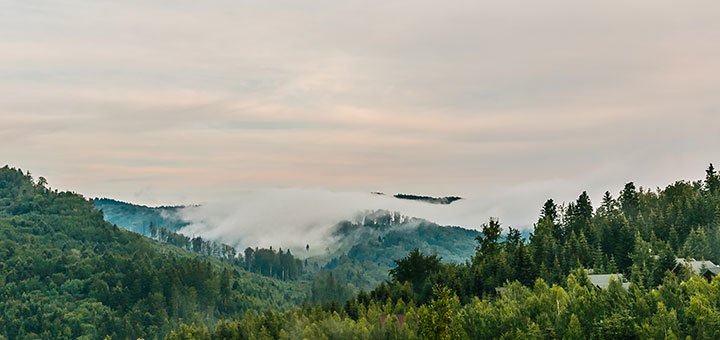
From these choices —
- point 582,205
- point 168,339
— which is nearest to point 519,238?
point 582,205

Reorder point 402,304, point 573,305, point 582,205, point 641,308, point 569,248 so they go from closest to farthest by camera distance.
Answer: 1. point 641,308
2. point 573,305
3. point 402,304
4. point 569,248
5. point 582,205

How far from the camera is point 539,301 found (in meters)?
111

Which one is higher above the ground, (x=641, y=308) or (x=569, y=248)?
(x=569, y=248)

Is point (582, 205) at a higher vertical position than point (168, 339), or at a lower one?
higher

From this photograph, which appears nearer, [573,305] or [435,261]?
[573,305]

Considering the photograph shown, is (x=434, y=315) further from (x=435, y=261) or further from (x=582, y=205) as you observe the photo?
(x=582, y=205)

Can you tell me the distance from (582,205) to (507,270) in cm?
4910

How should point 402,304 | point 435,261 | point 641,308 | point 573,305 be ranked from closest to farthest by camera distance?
Result: point 641,308 < point 573,305 < point 402,304 < point 435,261

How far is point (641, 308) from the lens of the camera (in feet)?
321

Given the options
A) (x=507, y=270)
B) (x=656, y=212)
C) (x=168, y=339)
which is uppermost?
(x=656, y=212)

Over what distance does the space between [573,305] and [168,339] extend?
110 m

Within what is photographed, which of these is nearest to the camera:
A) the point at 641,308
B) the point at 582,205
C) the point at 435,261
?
the point at 641,308

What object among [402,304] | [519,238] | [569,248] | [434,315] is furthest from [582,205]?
[434,315]

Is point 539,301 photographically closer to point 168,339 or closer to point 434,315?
point 434,315
